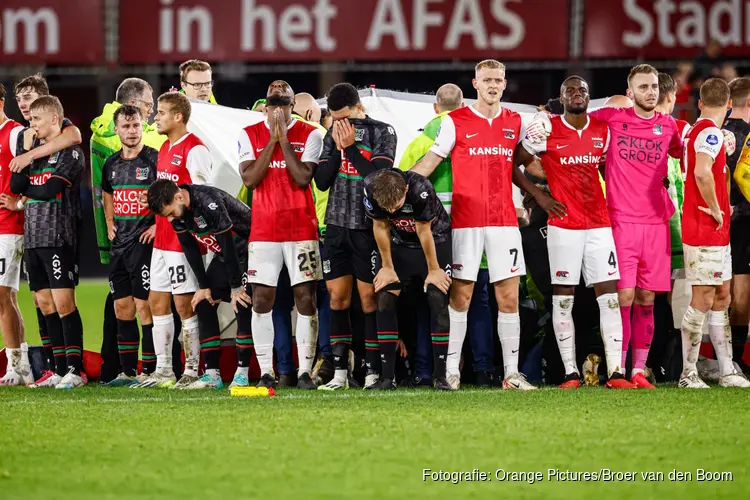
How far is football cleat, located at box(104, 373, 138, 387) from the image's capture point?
8109 millimetres

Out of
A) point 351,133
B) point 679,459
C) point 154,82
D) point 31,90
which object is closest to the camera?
point 679,459

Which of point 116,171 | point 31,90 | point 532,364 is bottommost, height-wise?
point 532,364

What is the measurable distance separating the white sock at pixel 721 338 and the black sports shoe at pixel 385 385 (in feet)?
6.75

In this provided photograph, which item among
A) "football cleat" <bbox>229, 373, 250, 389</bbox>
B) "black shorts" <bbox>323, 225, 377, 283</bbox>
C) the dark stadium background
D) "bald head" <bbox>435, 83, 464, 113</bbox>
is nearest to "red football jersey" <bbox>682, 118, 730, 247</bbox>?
"bald head" <bbox>435, 83, 464, 113</bbox>

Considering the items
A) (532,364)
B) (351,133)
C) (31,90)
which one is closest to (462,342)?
(532,364)

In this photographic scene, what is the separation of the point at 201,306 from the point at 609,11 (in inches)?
355

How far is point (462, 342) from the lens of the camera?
304 inches

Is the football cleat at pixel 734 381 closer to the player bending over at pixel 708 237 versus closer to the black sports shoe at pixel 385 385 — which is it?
the player bending over at pixel 708 237

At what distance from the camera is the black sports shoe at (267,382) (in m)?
7.43

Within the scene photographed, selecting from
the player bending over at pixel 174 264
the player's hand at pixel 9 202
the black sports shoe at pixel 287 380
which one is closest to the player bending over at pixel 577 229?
the black sports shoe at pixel 287 380

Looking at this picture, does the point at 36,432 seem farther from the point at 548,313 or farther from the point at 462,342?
the point at 548,313

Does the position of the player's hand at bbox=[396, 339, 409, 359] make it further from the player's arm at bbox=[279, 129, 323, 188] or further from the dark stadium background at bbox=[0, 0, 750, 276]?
the dark stadium background at bbox=[0, 0, 750, 276]

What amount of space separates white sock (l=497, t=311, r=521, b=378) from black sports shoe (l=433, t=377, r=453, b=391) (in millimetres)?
391

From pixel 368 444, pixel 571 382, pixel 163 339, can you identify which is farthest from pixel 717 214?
pixel 163 339
